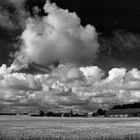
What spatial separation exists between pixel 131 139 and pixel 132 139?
198mm

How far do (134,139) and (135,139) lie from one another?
4.5 inches

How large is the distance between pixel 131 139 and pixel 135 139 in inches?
Result: 20.1

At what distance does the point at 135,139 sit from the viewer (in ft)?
83.6

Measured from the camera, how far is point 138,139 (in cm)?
2581

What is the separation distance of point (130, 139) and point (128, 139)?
9.6 inches

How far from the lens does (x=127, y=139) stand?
2614cm

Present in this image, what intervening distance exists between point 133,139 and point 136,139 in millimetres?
269

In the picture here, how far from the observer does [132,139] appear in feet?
84.4

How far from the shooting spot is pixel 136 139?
25.7 metres

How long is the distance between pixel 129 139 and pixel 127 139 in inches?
8.8

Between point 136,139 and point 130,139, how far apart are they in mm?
512

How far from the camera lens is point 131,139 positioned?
2591cm

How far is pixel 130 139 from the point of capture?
85.0 feet

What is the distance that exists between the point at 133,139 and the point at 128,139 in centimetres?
60
